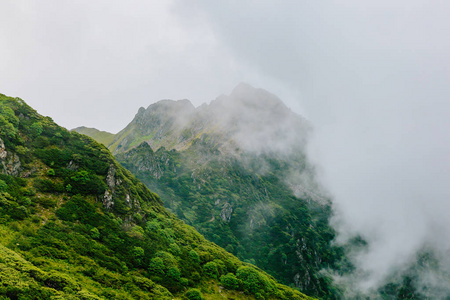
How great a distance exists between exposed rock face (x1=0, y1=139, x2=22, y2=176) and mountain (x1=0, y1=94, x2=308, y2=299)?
256 millimetres

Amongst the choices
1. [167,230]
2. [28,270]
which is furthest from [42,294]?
[167,230]

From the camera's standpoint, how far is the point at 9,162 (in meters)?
64.2

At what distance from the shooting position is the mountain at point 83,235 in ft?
153

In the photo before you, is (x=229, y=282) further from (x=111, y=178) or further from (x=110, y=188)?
(x=111, y=178)

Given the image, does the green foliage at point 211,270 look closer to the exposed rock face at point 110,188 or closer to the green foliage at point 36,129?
the exposed rock face at point 110,188

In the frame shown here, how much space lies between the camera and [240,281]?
8819 cm

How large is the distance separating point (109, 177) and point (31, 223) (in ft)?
97.3

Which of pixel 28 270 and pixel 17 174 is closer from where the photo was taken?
pixel 28 270

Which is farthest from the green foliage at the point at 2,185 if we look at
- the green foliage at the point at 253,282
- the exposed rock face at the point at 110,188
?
the green foliage at the point at 253,282

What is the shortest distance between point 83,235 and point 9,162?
26284 millimetres

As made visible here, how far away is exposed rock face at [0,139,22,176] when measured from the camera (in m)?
62.5

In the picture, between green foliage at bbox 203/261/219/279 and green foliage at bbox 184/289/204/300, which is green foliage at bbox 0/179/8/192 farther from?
green foliage at bbox 203/261/219/279

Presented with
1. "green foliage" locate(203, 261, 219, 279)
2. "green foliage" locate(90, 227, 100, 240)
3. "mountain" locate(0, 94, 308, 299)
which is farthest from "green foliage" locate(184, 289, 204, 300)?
"green foliage" locate(90, 227, 100, 240)

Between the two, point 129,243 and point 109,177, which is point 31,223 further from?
point 109,177
